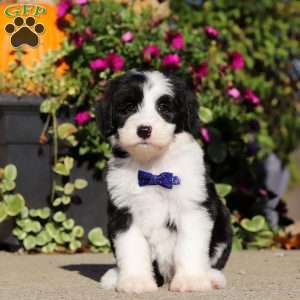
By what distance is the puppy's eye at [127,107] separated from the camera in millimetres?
5027

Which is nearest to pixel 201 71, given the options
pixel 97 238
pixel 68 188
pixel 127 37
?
pixel 127 37

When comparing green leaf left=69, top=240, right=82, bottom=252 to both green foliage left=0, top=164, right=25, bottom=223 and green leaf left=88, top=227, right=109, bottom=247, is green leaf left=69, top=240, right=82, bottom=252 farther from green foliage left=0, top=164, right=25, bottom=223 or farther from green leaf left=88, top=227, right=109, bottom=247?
green foliage left=0, top=164, right=25, bottom=223

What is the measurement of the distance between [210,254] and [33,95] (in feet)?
9.56

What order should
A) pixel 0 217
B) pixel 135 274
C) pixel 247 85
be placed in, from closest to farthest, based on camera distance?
pixel 135 274 < pixel 0 217 < pixel 247 85

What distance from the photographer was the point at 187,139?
522 cm

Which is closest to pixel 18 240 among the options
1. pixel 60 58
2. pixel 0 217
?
pixel 0 217

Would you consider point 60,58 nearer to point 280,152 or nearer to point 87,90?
point 87,90

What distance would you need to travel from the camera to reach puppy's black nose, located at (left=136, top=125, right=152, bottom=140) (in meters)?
4.82

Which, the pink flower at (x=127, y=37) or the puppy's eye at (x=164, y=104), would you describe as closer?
the puppy's eye at (x=164, y=104)

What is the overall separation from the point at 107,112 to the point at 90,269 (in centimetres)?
155

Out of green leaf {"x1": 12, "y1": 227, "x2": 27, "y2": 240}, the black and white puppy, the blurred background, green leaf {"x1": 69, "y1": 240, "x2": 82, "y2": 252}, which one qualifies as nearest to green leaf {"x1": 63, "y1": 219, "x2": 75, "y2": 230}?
the blurred background

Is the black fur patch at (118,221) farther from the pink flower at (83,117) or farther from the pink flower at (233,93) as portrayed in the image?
the pink flower at (233,93)

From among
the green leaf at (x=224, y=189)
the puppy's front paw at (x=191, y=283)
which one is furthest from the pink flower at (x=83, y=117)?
the puppy's front paw at (x=191, y=283)

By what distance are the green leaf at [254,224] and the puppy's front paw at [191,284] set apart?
294 cm
